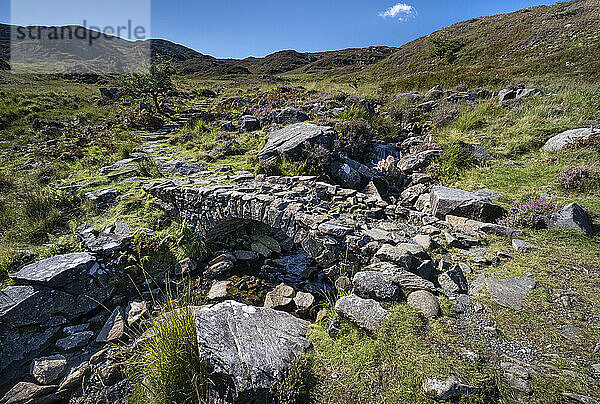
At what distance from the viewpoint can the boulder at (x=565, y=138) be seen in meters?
7.71

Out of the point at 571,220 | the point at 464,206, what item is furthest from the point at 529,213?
the point at 464,206

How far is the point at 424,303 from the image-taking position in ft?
11.5

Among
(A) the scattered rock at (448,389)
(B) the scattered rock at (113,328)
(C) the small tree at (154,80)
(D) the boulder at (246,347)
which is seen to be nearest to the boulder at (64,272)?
(B) the scattered rock at (113,328)

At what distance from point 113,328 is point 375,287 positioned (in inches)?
233

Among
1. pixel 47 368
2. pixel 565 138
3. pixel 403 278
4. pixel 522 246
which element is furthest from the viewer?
pixel 565 138

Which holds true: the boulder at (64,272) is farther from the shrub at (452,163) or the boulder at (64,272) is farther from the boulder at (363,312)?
the shrub at (452,163)

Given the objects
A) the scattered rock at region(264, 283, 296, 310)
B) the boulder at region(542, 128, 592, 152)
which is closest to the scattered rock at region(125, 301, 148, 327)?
the scattered rock at region(264, 283, 296, 310)

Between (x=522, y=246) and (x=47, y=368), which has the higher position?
(x=522, y=246)

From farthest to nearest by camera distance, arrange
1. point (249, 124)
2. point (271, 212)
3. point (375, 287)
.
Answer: point (249, 124)
point (271, 212)
point (375, 287)

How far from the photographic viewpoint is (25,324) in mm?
5156

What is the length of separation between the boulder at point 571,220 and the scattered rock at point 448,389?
4.50 m

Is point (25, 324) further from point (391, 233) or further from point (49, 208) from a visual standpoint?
point (391, 233)

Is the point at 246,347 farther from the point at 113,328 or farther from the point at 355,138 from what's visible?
the point at 355,138

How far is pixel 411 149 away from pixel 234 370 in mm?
10988
